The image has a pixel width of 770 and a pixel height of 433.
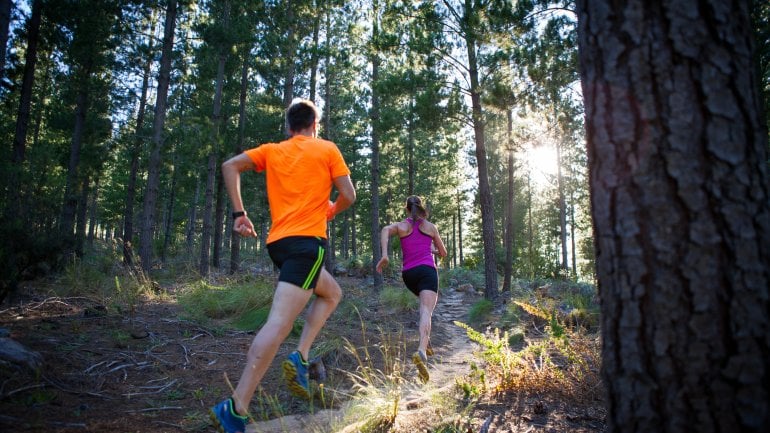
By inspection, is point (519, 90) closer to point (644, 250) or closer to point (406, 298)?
point (406, 298)

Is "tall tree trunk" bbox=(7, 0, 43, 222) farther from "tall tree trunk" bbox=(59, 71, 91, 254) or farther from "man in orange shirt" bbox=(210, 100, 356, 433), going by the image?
"man in orange shirt" bbox=(210, 100, 356, 433)

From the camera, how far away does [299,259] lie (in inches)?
111

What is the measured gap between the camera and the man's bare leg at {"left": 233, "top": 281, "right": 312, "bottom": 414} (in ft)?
8.02

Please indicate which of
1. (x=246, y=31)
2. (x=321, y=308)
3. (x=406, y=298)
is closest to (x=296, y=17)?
(x=246, y=31)

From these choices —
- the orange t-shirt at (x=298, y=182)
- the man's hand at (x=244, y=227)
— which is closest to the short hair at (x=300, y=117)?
the orange t-shirt at (x=298, y=182)

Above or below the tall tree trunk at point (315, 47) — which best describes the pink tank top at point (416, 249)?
below

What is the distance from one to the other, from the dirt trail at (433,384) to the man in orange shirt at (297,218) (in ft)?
0.77

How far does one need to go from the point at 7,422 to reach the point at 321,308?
6.52ft

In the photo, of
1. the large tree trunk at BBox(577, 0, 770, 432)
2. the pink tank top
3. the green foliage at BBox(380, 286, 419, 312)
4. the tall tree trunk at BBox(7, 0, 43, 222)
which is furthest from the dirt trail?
the tall tree trunk at BBox(7, 0, 43, 222)

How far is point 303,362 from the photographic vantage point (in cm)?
303

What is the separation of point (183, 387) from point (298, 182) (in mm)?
2312

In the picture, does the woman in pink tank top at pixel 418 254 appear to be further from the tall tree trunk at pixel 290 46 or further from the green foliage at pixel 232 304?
the tall tree trunk at pixel 290 46

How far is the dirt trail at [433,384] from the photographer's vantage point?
278 cm

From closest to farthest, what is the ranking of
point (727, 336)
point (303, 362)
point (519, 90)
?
point (727, 336), point (303, 362), point (519, 90)
